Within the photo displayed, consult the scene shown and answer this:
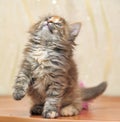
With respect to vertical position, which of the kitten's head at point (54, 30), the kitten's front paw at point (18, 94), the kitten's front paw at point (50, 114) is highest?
the kitten's head at point (54, 30)

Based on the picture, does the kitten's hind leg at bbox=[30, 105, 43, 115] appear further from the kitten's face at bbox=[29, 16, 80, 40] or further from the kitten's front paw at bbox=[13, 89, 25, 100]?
the kitten's face at bbox=[29, 16, 80, 40]

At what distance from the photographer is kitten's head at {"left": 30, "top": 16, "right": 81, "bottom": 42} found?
0.81m

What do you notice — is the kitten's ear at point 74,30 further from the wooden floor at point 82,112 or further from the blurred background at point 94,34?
the blurred background at point 94,34

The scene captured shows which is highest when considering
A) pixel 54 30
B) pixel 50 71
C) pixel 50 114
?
pixel 54 30

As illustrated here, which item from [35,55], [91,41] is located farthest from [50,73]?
[91,41]

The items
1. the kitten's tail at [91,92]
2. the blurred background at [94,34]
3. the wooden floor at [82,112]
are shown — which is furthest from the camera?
the blurred background at [94,34]

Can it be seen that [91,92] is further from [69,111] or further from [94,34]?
[94,34]

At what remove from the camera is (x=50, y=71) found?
2.61ft

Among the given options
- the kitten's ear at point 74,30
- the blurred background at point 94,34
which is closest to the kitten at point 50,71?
the kitten's ear at point 74,30

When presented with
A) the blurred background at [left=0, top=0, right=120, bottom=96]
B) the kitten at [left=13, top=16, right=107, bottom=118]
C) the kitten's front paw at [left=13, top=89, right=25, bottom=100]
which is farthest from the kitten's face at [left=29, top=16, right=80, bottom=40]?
the blurred background at [left=0, top=0, right=120, bottom=96]

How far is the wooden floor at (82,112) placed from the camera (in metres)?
0.75

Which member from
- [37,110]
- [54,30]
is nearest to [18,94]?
[37,110]

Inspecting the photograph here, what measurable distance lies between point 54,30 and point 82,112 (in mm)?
238

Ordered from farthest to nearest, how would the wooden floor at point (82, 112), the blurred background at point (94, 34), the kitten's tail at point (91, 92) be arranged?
the blurred background at point (94, 34) → the kitten's tail at point (91, 92) → the wooden floor at point (82, 112)
